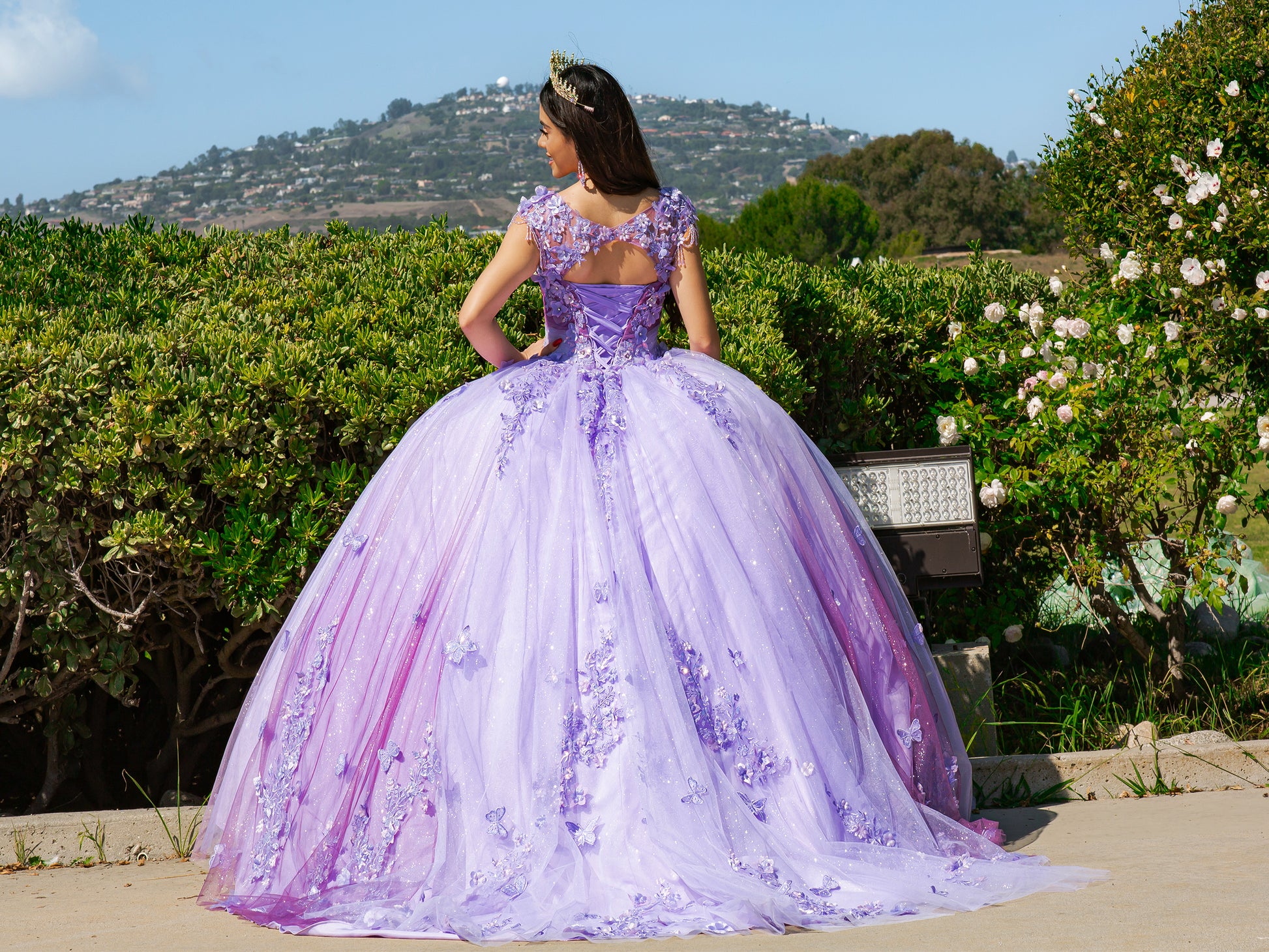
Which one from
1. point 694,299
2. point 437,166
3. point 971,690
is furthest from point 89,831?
→ point 437,166

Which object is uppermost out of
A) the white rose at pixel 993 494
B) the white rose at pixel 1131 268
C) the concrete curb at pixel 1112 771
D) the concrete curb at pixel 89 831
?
the white rose at pixel 1131 268

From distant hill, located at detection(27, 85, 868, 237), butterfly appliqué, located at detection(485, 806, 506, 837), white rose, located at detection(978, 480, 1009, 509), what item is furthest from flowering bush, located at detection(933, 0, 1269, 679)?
distant hill, located at detection(27, 85, 868, 237)

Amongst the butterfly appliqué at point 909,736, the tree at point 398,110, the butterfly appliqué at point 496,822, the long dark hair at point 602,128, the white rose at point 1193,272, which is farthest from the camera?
the tree at point 398,110

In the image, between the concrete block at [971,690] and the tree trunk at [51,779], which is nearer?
the tree trunk at [51,779]

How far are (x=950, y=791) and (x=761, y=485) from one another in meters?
1.02

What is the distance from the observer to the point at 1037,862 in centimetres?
304

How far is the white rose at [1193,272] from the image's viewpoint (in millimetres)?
4531

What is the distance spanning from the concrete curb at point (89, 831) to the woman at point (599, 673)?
500 mm

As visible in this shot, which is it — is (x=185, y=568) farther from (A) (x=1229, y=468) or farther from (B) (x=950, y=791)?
(A) (x=1229, y=468)

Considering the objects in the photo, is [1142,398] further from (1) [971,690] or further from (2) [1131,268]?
(1) [971,690]

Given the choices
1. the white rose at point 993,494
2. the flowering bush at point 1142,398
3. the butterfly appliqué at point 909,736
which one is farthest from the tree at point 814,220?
the butterfly appliqué at point 909,736

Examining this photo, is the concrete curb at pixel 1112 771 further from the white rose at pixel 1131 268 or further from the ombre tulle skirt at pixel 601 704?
the white rose at pixel 1131 268

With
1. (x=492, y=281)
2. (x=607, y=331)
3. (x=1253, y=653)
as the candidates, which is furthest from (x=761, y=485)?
(x=1253, y=653)

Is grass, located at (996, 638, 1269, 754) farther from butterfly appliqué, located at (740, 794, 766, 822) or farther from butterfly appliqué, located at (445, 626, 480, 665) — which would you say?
butterfly appliqué, located at (445, 626, 480, 665)
